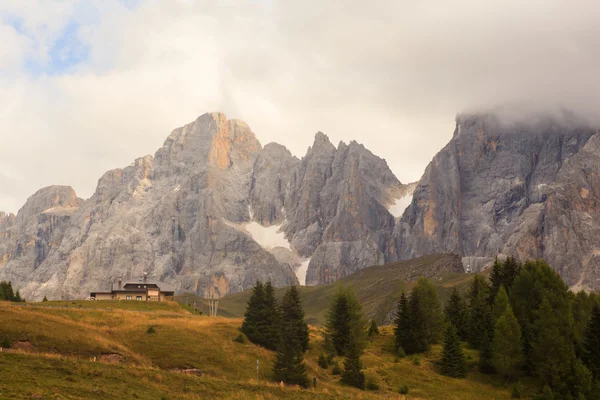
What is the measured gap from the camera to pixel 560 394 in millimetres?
65500

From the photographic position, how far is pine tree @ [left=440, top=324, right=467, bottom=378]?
251 ft

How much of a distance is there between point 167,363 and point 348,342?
29370mm

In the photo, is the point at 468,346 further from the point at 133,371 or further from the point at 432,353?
the point at 133,371

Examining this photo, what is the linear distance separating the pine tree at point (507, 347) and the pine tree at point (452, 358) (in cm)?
397

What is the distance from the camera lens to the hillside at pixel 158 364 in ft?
139

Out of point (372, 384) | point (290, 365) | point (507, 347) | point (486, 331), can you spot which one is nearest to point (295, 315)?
point (372, 384)

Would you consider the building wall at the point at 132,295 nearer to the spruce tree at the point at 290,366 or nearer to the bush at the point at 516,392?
the spruce tree at the point at 290,366

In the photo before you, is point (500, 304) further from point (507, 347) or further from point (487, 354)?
point (507, 347)

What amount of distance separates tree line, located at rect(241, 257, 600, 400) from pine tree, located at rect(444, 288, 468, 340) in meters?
0.15

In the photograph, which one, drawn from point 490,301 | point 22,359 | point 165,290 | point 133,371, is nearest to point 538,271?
point 490,301

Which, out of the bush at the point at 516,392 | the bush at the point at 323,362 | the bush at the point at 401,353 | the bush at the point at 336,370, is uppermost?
the bush at the point at 401,353

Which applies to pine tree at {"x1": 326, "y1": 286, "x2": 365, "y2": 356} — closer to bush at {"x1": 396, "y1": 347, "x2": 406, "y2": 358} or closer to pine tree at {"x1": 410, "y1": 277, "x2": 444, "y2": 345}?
bush at {"x1": 396, "y1": 347, "x2": 406, "y2": 358}

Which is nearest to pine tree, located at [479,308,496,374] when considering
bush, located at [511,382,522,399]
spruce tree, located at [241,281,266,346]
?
bush, located at [511,382,522,399]

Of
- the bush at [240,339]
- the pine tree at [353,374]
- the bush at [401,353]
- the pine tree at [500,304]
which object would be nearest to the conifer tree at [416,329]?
the bush at [401,353]
